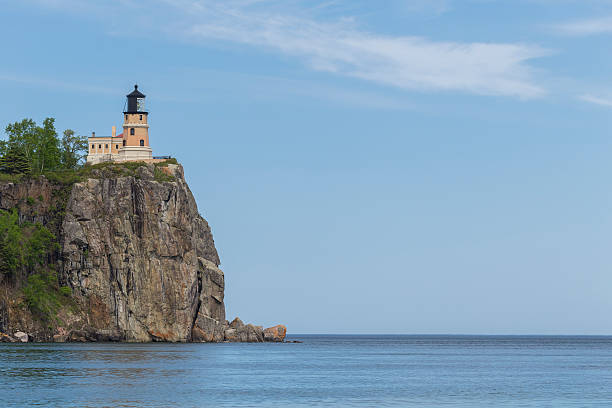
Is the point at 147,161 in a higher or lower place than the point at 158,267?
higher

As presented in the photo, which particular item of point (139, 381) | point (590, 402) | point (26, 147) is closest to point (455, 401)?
point (590, 402)

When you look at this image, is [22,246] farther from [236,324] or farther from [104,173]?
[236,324]

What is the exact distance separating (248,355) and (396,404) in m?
63.2

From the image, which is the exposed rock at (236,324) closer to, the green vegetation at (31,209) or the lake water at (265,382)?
the green vegetation at (31,209)

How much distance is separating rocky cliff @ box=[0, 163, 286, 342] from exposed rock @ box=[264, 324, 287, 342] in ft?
104

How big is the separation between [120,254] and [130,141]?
26.8 metres

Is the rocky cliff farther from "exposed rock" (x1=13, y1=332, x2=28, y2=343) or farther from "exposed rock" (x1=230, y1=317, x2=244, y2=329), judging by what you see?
"exposed rock" (x1=230, y1=317, x2=244, y2=329)

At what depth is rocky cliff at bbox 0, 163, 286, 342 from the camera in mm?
140125

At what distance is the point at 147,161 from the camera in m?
157

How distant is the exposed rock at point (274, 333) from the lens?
598 feet

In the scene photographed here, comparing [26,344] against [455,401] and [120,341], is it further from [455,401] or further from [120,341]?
[455,401]

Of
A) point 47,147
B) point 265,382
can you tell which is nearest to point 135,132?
point 47,147

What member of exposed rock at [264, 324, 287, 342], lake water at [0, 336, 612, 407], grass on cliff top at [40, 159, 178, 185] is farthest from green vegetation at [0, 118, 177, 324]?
exposed rock at [264, 324, 287, 342]

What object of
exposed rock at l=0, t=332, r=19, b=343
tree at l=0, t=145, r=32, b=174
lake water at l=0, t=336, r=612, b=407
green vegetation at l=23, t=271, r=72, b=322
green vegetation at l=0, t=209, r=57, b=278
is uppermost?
tree at l=0, t=145, r=32, b=174
